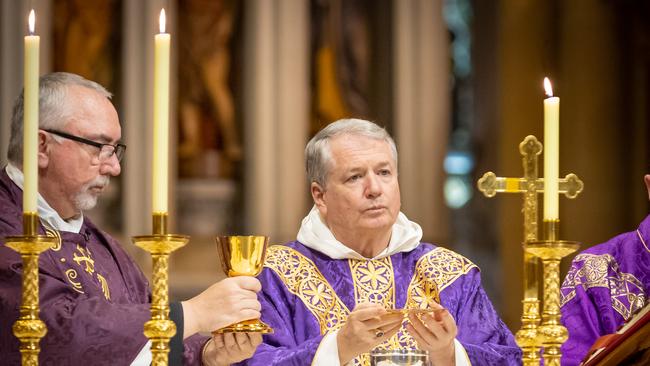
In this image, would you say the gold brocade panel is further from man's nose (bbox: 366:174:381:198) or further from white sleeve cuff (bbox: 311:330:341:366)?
white sleeve cuff (bbox: 311:330:341:366)

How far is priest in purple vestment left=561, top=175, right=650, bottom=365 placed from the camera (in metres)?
4.14

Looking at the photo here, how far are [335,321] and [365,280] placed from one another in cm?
22

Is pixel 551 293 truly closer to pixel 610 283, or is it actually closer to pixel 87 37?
pixel 610 283

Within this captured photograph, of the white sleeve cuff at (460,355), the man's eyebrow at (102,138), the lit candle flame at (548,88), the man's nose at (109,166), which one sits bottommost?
the white sleeve cuff at (460,355)

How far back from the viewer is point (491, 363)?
3.98 m

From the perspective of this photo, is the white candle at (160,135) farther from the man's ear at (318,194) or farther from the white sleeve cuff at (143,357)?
the man's ear at (318,194)

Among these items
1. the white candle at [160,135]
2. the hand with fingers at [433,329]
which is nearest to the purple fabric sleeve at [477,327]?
the hand with fingers at [433,329]

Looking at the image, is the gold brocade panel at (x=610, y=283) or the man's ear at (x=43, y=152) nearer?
the man's ear at (x=43, y=152)

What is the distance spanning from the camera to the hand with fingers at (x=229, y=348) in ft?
11.1

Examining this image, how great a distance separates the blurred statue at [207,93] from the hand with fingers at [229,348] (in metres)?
6.17

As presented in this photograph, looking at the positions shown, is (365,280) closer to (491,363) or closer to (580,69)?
(491,363)

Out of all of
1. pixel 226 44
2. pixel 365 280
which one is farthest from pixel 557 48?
pixel 365 280

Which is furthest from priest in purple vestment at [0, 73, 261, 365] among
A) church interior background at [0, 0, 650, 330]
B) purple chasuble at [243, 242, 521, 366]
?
church interior background at [0, 0, 650, 330]

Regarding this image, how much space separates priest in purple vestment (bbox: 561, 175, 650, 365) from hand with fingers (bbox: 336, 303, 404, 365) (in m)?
0.74
